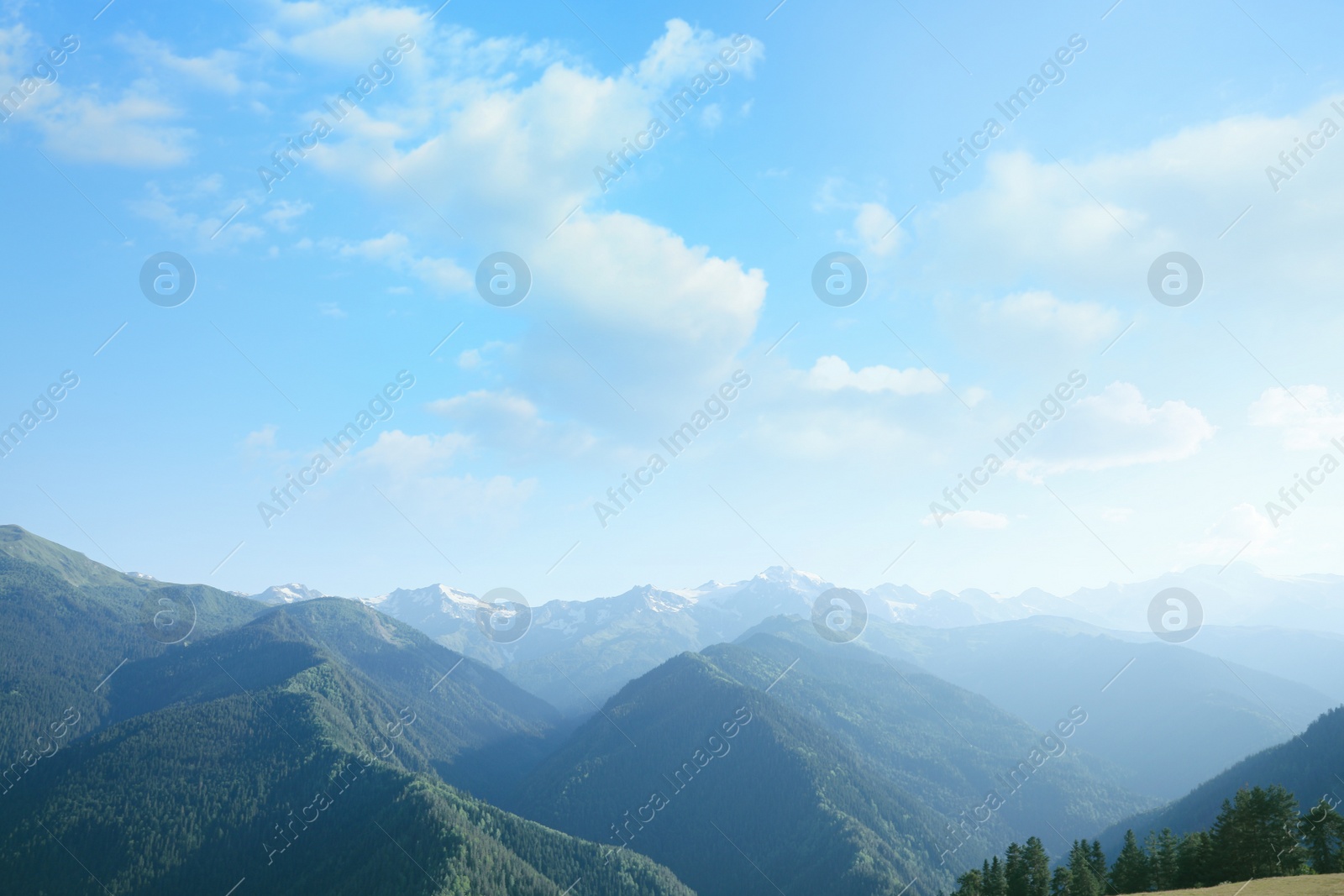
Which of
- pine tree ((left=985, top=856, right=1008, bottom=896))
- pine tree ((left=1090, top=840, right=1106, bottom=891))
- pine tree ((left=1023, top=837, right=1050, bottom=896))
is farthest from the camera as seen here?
pine tree ((left=1090, top=840, right=1106, bottom=891))

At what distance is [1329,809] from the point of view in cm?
7575

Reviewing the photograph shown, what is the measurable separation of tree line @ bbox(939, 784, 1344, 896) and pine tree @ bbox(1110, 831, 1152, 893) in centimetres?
10

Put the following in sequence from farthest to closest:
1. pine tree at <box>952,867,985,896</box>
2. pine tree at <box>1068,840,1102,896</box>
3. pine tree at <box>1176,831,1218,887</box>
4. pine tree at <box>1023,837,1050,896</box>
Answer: pine tree at <box>952,867,985,896</box>, pine tree at <box>1023,837,1050,896</box>, pine tree at <box>1068,840,1102,896</box>, pine tree at <box>1176,831,1218,887</box>

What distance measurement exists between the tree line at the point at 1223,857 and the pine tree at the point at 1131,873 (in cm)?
10

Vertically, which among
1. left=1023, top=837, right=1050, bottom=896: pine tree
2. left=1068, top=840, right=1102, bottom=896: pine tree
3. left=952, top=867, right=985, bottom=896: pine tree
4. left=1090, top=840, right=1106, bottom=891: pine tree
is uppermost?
left=1090, top=840, right=1106, bottom=891: pine tree

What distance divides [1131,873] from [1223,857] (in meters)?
14.8

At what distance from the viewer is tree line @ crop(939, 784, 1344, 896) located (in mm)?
73562

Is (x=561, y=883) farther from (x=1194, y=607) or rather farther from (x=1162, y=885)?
(x=1194, y=607)

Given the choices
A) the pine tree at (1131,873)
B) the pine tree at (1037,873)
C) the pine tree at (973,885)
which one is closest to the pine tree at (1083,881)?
the pine tree at (1131,873)

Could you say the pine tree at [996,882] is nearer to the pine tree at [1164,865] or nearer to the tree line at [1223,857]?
the tree line at [1223,857]

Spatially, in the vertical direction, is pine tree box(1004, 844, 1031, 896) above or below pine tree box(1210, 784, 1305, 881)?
below

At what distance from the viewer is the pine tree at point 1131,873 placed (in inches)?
3406

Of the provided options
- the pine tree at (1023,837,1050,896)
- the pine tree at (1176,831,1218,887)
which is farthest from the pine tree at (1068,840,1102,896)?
the pine tree at (1176,831,1218,887)

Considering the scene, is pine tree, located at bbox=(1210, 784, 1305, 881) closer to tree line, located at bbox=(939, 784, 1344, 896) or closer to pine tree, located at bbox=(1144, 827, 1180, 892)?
tree line, located at bbox=(939, 784, 1344, 896)
